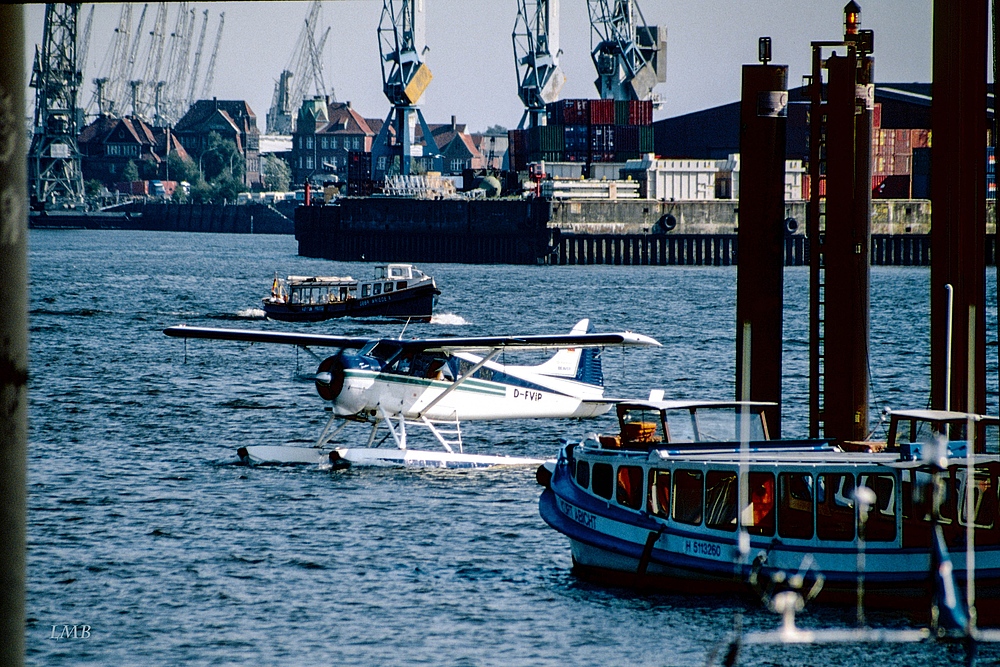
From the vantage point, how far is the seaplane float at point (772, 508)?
14.8 metres

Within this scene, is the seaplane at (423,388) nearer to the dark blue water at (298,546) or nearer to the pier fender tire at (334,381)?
the pier fender tire at (334,381)

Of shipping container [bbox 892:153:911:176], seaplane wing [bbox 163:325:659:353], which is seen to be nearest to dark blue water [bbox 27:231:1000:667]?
seaplane wing [bbox 163:325:659:353]

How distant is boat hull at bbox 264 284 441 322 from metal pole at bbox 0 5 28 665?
201ft

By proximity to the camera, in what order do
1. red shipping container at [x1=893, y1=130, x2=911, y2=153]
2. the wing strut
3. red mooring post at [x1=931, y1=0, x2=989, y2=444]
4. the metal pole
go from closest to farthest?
the metal pole → red mooring post at [x1=931, y1=0, x2=989, y2=444] → the wing strut → red shipping container at [x1=893, y1=130, x2=911, y2=153]

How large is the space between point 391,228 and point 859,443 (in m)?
112

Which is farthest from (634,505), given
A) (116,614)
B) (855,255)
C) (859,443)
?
(116,614)

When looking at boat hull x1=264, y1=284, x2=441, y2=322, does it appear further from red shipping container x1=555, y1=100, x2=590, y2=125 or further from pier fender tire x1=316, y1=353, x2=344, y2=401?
red shipping container x1=555, y1=100, x2=590, y2=125

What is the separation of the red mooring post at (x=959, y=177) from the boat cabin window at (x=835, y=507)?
1797 millimetres

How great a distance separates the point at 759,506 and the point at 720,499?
51 cm

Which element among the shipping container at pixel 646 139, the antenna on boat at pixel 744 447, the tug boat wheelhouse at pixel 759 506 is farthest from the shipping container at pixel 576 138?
the tug boat wheelhouse at pixel 759 506

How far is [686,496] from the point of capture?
16203mm

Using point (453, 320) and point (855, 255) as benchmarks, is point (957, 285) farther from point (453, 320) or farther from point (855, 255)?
point (453, 320)

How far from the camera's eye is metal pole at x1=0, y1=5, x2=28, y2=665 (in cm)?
384

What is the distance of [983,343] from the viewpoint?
15367 mm
